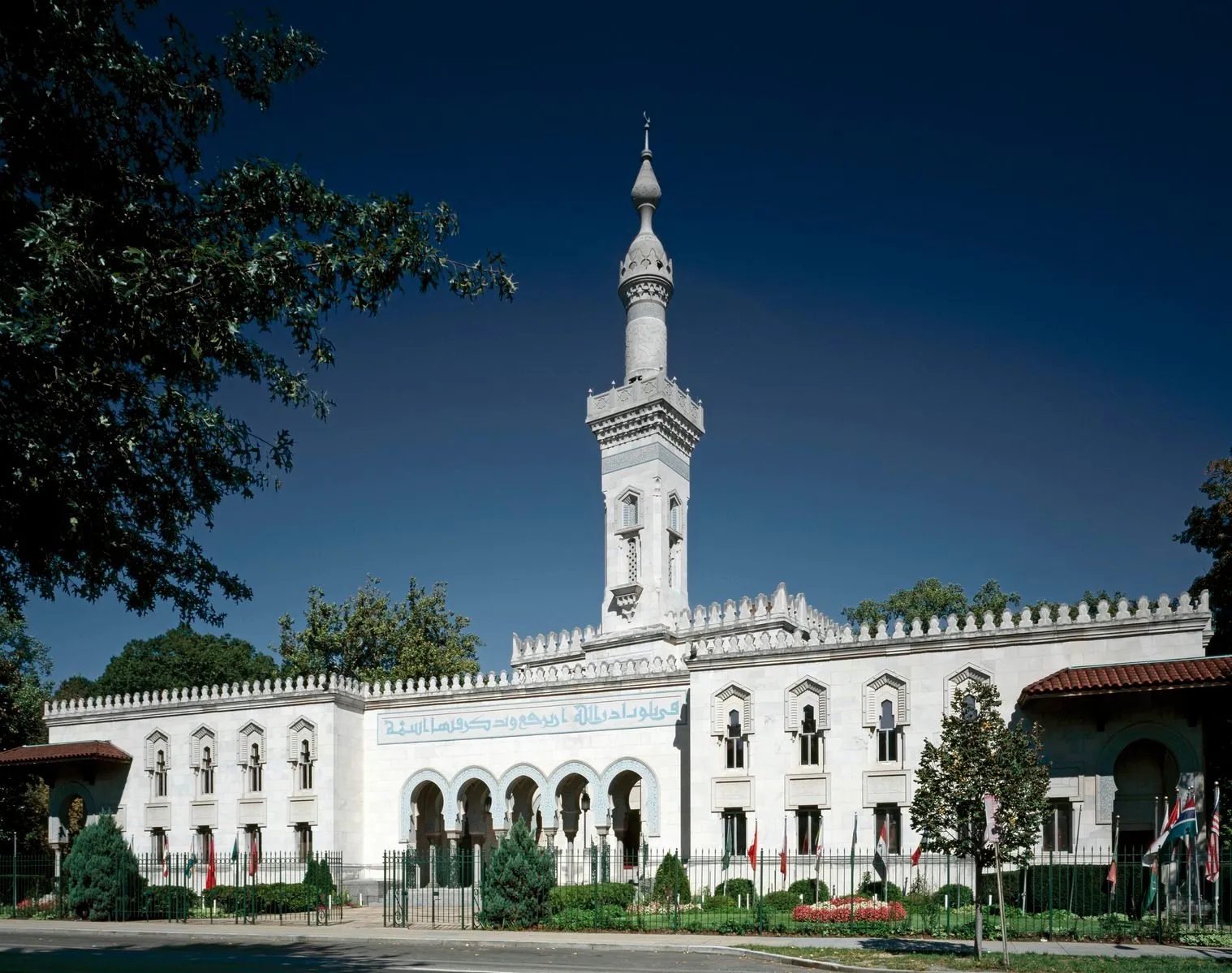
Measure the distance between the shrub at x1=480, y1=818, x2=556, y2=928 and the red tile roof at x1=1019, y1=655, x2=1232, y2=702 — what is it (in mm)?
11740

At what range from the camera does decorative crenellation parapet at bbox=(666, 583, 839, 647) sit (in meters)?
41.2

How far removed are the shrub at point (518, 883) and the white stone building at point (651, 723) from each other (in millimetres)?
7645

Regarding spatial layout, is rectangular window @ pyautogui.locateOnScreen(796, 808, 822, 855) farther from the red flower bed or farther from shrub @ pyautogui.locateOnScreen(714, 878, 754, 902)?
the red flower bed

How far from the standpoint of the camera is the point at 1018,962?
59.4ft

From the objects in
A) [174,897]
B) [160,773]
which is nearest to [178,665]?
[160,773]

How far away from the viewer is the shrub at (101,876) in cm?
2930

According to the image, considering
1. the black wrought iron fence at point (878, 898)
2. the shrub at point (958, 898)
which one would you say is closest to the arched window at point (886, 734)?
the black wrought iron fence at point (878, 898)

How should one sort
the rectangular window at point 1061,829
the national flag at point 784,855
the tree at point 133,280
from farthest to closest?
1. the national flag at point 784,855
2. the rectangular window at point 1061,829
3. the tree at point 133,280

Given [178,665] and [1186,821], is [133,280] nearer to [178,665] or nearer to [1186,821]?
[1186,821]

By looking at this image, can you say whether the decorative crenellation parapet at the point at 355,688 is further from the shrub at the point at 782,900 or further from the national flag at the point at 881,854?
the shrub at the point at 782,900

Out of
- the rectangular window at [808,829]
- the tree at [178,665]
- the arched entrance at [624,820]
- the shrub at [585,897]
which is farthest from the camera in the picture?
the tree at [178,665]

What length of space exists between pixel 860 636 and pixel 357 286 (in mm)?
20871

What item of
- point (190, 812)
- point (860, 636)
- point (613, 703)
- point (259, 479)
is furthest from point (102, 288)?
point (190, 812)

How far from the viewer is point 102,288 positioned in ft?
37.0
